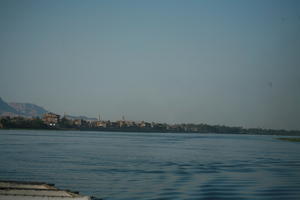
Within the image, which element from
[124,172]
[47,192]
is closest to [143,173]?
[124,172]

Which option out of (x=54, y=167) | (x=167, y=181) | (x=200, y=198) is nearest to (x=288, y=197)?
(x=200, y=198)

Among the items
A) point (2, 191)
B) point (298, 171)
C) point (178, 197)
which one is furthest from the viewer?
point (298, 171)

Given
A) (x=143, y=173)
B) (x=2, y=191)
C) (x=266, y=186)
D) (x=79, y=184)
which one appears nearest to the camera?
(x=2, y=191)

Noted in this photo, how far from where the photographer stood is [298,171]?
118 feet

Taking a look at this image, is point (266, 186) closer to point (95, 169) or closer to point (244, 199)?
point (244, 199)

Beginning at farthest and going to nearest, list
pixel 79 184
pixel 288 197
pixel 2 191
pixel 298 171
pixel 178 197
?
pixel 298 171 → pixel 79 184 → pixel 288 197 → pixel 178 197 → pixel 2 191

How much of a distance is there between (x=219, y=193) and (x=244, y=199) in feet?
6.16

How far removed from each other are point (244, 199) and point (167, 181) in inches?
270

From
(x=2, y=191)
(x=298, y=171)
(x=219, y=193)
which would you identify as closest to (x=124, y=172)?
(x=219, y=193)

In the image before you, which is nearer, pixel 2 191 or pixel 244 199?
pixel 2 191

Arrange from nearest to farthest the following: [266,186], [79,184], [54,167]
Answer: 1. [79,184]
2. [266,186]
3. [54,167]

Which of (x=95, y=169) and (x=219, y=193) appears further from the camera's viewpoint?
(x=95, y=169)

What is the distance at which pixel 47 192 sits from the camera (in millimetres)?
17578

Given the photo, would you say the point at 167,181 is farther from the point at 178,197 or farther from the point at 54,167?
the point at 54,167
